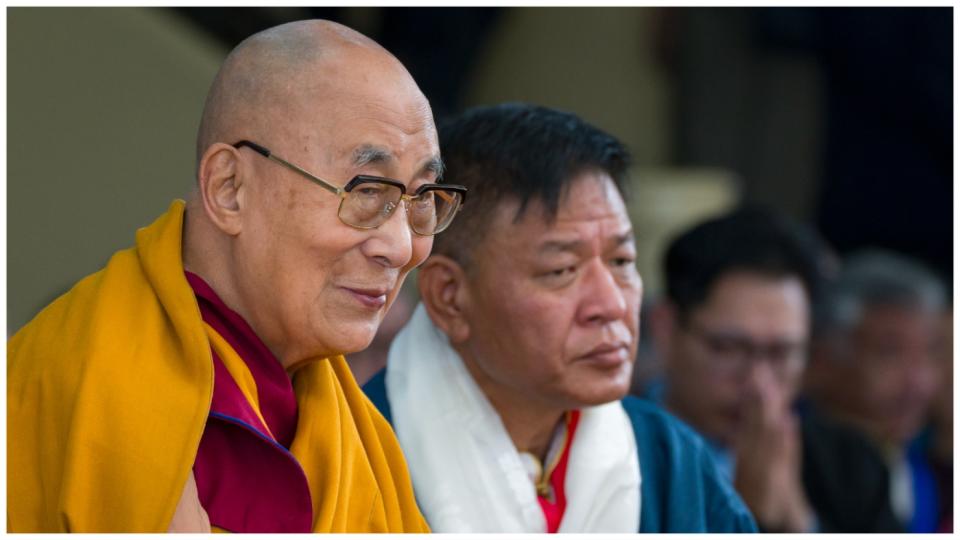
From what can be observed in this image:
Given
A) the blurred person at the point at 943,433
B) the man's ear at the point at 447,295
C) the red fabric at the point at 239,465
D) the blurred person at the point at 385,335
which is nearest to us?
the red fabric at the point at 239,465

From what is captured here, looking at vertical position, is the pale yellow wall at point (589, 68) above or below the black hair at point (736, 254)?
above

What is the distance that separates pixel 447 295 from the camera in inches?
106

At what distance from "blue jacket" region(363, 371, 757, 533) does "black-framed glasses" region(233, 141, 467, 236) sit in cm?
64

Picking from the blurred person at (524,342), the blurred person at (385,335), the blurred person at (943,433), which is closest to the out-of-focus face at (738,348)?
the blurred person at (385,335)

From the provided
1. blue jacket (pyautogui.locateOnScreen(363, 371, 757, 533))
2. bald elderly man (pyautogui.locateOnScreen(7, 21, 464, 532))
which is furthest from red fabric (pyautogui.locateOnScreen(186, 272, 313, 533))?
blue jacket (pyautogui.locateOnScreen(363, 371, 757, 533))

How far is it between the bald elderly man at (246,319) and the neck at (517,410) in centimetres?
59

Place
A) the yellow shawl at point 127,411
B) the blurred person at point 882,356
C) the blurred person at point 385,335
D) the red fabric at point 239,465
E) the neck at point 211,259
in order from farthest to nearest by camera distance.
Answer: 1. the blurred person at point 882,356
2. the blurred person at point 385,335
3. the neck at point 211,259
4. the red fabric at point 239,465
5. the yellow shawl at point 127,411

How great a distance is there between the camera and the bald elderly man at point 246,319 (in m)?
1.85

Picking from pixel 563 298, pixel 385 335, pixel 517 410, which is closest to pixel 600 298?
pixel 563 298

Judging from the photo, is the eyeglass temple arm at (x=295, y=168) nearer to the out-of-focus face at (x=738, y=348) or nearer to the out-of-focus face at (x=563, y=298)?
the out-of-focus face at (x=563, y=298)

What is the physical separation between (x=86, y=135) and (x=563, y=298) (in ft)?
8.57

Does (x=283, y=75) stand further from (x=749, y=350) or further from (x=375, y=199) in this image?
(x=749, y=350)

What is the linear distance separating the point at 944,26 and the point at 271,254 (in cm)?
488

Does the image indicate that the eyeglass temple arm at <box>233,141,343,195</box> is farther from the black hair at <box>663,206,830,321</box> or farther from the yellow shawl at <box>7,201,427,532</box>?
the black hair at <box>663,206,830,321</box>
